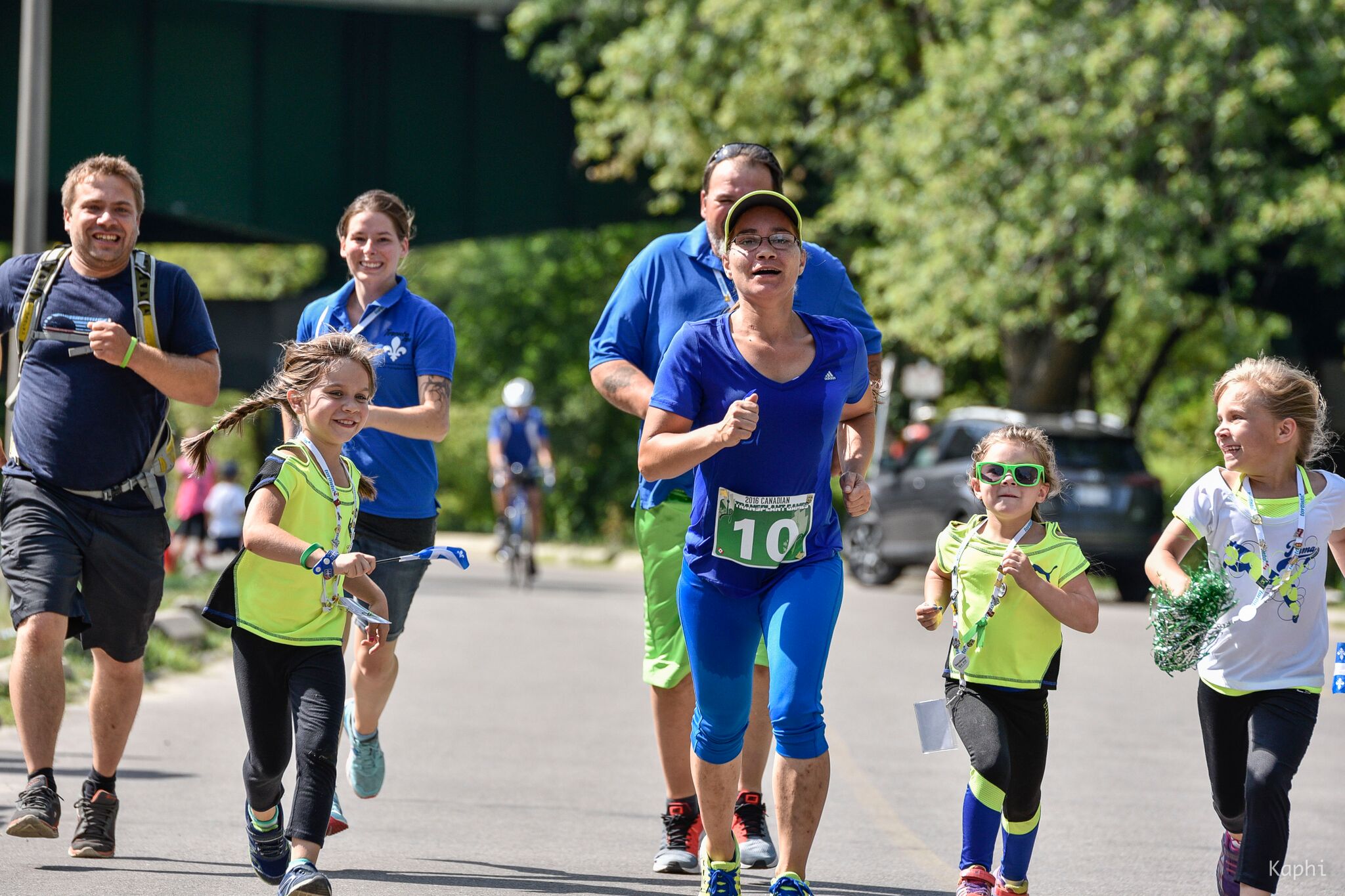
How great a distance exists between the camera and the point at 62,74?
2627 centimetres

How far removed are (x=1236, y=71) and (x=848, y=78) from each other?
18.1 ft

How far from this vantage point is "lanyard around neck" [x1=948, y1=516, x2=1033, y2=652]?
5.26m

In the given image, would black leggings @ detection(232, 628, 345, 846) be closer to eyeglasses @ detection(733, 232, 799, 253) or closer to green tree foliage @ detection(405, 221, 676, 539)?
eyeglasses @ detection(733, 232, 799, 253)

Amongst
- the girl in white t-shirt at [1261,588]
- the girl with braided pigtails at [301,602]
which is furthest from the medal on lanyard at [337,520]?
the girl in white t-shirt at [1261,588]

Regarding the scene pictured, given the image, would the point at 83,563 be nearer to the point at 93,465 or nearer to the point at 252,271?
the point at 93,465

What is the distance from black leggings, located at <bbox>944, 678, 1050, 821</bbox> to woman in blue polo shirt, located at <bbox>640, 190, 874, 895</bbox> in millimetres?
457

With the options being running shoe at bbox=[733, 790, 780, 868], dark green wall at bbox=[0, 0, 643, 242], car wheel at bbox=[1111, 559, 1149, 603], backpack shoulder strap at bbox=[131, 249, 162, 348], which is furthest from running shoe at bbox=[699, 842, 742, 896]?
dark green wall at bbox=[0, 0, 643, 242]

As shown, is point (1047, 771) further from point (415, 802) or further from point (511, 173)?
point (511, 173)

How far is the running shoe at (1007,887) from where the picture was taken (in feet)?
17.1

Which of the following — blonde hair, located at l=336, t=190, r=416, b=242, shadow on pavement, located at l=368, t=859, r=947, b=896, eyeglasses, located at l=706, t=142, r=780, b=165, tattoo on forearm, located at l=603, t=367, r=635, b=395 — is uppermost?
eyeglasses, located at l=706, t=142, r=780, b=165

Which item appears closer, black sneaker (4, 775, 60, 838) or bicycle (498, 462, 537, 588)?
black sneaker (4, 775, 60, 838)

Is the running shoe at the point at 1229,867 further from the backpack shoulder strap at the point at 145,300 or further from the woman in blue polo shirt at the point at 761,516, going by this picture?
the backpack shoulder strap at the point at 145,300


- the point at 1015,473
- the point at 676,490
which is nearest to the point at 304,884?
the point at 676,490

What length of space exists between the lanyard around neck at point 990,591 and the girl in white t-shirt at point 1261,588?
39 cm
